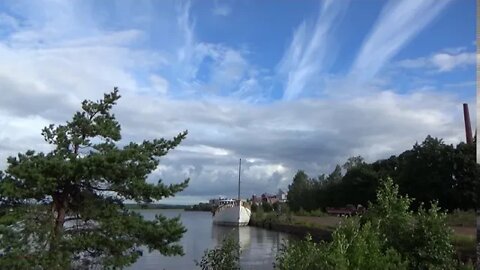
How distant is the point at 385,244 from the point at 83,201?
4958mm

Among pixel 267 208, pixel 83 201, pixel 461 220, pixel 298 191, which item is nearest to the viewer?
pixel 83 201

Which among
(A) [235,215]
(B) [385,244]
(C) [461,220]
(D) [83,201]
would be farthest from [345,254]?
(A) [235,215]

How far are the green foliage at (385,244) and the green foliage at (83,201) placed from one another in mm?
2695

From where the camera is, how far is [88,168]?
884cm

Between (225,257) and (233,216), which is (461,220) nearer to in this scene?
(225,257)

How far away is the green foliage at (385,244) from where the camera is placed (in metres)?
6.89

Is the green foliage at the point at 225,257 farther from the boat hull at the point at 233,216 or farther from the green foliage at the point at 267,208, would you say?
the green foliage at the point at 267,208

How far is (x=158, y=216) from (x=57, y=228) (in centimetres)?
176

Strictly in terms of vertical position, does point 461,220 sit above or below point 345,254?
above

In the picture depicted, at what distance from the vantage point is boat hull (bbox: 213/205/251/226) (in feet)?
248

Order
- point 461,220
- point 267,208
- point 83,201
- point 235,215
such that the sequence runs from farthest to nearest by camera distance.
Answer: point 267,208
point 235,215
point 461,220
point 83,201

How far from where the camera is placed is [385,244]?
803 centimetres

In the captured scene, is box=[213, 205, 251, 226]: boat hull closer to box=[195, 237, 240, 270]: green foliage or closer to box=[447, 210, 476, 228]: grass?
box=[447, 210, 476, 228]: grass

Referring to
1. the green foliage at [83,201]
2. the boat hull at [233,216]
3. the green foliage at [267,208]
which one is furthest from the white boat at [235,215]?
the green foliage at [83,201]
